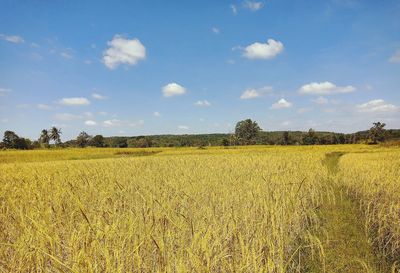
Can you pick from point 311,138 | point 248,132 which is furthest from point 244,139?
point 311,138

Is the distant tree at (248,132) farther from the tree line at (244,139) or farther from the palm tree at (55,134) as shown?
the palm tree at (55,134)

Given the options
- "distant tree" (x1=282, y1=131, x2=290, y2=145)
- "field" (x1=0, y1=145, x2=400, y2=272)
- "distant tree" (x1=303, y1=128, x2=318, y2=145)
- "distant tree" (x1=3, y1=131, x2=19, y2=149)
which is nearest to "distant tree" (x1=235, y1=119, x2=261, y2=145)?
"distant tree" (x1=282, y1=131, x2=290, y2=145)

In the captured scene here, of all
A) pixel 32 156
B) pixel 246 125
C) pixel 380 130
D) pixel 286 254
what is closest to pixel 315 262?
pixel 286 254

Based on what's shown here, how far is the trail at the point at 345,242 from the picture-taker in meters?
4.79

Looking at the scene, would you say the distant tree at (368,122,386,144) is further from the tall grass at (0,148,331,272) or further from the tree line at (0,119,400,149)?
the tall grass at (0,148,331,272)

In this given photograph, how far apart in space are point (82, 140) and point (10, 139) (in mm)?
24539

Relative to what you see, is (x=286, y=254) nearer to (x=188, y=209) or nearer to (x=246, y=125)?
(x=188, y=209)

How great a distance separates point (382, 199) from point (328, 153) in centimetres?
3472

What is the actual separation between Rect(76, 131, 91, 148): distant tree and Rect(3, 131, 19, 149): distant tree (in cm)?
2138

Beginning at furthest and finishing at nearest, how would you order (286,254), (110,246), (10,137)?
(10,137) → (286,254) → (110,246)

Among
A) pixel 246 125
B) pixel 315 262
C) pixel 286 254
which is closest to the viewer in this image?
pixel 286 254

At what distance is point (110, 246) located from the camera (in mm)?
3305

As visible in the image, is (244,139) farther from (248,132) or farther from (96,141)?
(96,141)

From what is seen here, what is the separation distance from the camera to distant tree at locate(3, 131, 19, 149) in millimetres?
78062
